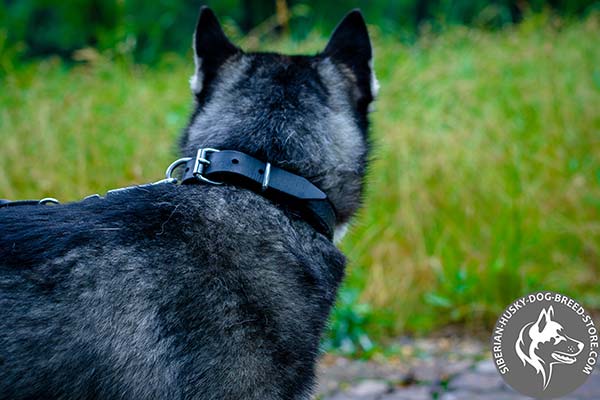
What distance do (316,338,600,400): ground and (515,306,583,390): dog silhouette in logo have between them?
0.19 meters

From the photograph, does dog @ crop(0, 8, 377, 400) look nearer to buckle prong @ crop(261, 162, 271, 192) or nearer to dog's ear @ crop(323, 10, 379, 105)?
buckle prong @ crop(261, 162, 271, 192)

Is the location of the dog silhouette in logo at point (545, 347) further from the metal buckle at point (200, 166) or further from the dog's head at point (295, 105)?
the metal buckle at point (200, 166)

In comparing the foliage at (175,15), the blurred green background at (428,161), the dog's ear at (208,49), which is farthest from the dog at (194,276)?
the foliage at (175,15)

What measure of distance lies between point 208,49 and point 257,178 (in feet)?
2.61

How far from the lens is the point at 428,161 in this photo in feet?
18.7

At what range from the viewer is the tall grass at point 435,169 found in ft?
16.4

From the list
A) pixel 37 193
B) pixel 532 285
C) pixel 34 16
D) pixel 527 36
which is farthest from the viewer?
pixel 34 16

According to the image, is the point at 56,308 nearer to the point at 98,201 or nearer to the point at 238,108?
the point at 98,201

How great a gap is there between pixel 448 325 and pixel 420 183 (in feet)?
3.96

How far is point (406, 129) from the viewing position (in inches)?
239

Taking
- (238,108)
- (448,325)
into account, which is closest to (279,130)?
(238,108)

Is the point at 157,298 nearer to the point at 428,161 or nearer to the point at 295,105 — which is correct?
the point at 295,105

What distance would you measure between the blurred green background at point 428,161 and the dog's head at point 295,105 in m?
1.07

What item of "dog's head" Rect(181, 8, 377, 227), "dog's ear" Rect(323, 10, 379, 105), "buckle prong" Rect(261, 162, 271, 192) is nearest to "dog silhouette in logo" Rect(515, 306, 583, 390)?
"dog's head" Rect(181, 8, 377, 227)
